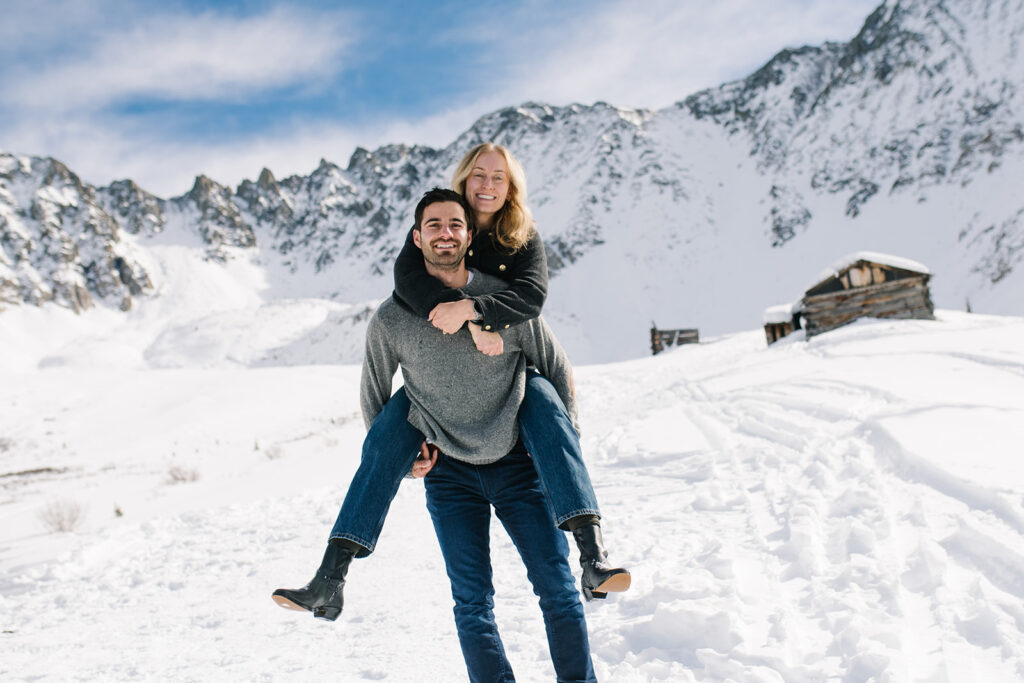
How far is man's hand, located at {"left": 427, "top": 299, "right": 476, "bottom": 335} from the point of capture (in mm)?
2100

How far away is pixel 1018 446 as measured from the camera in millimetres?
3895

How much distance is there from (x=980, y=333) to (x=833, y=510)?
1030cm

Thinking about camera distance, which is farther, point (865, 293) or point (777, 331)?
point (777, 331)

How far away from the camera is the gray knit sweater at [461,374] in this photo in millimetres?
2189

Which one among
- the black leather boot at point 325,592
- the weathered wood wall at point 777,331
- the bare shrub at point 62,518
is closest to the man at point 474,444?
the black leather boot at point 325,592

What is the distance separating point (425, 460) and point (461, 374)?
1.18ft

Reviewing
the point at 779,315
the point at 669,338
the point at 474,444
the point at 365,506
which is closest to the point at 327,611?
the point at 365,506

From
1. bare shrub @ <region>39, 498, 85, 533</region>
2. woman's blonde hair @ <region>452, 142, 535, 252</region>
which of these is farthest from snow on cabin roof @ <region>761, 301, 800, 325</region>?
woman's blonde hair @ <region>452, 142, 535, 252</region>

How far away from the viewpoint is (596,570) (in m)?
1.88

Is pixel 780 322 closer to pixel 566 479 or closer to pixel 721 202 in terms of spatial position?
pixel 566 479

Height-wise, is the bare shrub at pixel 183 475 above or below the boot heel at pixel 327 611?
below

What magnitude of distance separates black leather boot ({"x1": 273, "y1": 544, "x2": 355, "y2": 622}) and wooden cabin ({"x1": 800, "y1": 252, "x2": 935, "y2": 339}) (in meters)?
21.4

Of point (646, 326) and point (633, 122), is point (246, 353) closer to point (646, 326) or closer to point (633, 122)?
point (646, 326)

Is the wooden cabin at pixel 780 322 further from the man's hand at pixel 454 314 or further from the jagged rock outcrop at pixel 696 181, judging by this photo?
the man's hand at pixel 454 314
